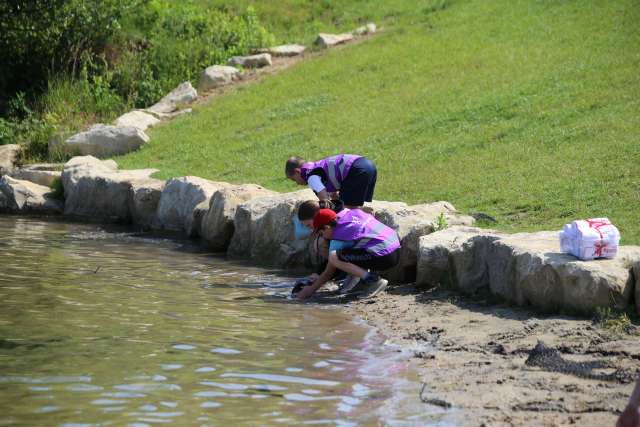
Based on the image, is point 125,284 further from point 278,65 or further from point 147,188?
point 278,65

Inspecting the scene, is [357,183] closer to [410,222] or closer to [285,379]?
[410,222]

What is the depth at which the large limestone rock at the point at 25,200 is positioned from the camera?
1608cm

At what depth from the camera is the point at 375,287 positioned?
30.6 ft

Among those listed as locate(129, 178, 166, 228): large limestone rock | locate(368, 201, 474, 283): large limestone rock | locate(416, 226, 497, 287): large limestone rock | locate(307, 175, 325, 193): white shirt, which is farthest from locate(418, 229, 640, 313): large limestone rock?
locate(129, 178, 166, 228): large limestone rock

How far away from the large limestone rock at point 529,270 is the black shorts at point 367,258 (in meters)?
0.29

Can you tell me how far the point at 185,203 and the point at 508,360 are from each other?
8118mm

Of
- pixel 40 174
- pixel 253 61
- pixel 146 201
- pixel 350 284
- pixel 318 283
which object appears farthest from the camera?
pixel 253 61

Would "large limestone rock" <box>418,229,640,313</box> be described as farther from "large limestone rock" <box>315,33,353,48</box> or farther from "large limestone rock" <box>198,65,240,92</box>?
"large limestone rock" <box>315,33,353,48</box>

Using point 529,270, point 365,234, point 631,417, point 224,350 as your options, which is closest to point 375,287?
point 365,234

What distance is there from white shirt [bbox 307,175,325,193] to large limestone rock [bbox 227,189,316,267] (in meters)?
1.36

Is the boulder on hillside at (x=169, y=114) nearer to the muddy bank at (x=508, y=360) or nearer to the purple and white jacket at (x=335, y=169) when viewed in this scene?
the purple and white jacket at (x=335, y=169)

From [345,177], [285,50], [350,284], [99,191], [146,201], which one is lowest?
[350,284]

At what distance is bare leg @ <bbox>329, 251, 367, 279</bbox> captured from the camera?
931 centimetres

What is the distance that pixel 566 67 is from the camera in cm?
1714
